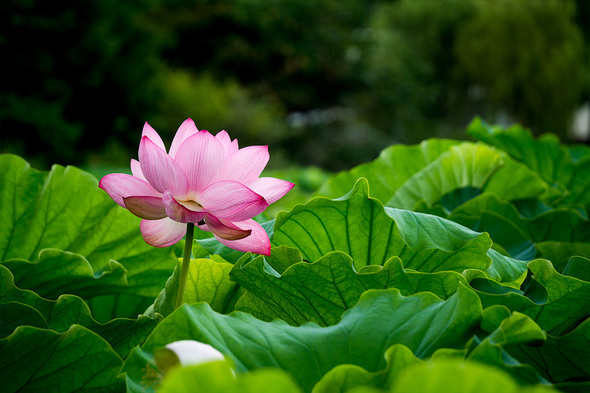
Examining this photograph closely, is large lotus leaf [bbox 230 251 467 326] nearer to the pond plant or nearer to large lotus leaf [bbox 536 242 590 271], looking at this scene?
the pond plant

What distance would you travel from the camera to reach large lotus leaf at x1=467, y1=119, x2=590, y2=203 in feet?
4.26

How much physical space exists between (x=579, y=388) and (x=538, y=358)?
62 mm

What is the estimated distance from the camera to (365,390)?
10.8 inches

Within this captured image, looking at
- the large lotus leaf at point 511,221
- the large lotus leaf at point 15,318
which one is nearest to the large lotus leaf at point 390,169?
the large lotus leaf at point 511,221

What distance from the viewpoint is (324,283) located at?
0.54 meters

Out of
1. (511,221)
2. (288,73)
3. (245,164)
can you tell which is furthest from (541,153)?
(288,73)

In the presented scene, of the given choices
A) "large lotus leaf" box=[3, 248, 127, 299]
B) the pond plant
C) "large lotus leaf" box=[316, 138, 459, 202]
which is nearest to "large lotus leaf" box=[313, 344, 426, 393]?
the pond plant

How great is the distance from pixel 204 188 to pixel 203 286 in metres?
0.11

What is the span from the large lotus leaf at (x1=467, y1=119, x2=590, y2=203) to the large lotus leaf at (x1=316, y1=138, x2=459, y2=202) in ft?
0.60

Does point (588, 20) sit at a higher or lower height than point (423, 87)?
higher

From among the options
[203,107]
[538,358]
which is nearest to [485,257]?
[538,358]

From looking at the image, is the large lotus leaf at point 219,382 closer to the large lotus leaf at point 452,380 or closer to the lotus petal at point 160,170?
the large lotus leaf at point 452,380

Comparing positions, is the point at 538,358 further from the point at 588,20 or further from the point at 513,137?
the point at 588,20

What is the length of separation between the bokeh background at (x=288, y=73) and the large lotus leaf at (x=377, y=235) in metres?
6.31
